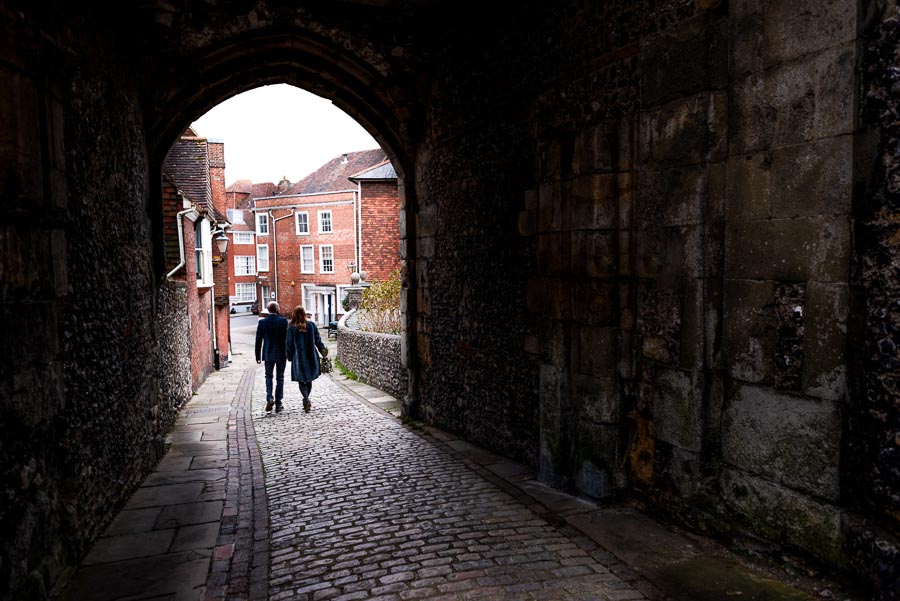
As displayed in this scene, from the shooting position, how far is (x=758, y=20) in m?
3.52

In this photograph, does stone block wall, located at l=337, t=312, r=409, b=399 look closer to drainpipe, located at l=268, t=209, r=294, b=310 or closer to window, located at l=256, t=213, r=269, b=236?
drainpipe, located at l=268, t=209, r=294, b=310

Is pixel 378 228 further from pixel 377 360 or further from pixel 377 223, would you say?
pixel 377 360

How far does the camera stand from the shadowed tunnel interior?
122 inches

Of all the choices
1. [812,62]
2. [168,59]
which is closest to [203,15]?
[168,59]

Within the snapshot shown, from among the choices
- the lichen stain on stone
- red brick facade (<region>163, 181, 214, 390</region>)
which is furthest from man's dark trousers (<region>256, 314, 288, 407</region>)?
the lichen stain on stone

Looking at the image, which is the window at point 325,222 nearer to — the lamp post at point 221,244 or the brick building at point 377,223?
the brick building at point 377,223

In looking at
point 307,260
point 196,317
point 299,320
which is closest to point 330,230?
point 307,260

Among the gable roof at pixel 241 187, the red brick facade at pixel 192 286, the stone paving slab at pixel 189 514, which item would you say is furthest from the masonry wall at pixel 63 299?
the gable roof at pixel 241 187

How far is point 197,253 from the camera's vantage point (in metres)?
16.0

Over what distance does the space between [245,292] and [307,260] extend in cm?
1333

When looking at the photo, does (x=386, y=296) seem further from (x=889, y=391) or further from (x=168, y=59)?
(x=889, y=391)

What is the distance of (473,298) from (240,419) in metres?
4.28

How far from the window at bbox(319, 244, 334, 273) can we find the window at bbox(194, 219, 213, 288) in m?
15.8

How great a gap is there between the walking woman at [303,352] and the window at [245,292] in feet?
126
